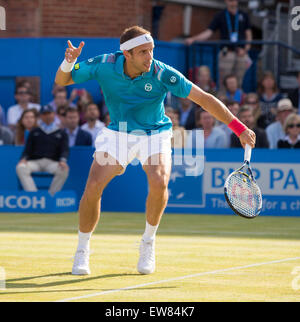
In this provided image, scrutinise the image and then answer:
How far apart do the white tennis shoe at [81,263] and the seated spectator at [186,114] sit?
29.5 feet

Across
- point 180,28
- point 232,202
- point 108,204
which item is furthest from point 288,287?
point 180,28

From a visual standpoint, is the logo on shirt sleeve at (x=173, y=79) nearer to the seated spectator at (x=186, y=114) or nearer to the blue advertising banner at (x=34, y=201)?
the blue advertising banner at (x=34, y=201)

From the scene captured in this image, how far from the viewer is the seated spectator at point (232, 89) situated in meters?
17.7

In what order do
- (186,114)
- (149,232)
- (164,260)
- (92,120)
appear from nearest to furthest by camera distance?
(149,232), (164,260), (92,120), (186,114)

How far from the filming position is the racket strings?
24.4ft

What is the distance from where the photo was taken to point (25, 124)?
56.4ft

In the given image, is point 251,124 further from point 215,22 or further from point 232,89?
point 215,22

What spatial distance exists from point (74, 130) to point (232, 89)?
129 inches

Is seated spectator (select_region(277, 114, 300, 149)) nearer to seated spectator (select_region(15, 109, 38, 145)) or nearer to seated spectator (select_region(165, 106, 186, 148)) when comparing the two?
seated spectator (select_region(165, 106, 186, 148))

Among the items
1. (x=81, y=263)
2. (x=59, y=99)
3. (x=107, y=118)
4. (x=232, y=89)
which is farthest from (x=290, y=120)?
(x=81, y=263)

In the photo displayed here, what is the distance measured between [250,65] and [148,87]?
11263mm

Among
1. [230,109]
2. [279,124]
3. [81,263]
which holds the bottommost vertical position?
[81,263]

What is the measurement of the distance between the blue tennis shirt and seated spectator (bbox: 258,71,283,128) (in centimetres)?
929

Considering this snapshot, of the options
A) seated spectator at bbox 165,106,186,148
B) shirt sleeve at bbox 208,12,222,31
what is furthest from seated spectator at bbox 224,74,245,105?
seated spectator at bbox 165,106,186,148
